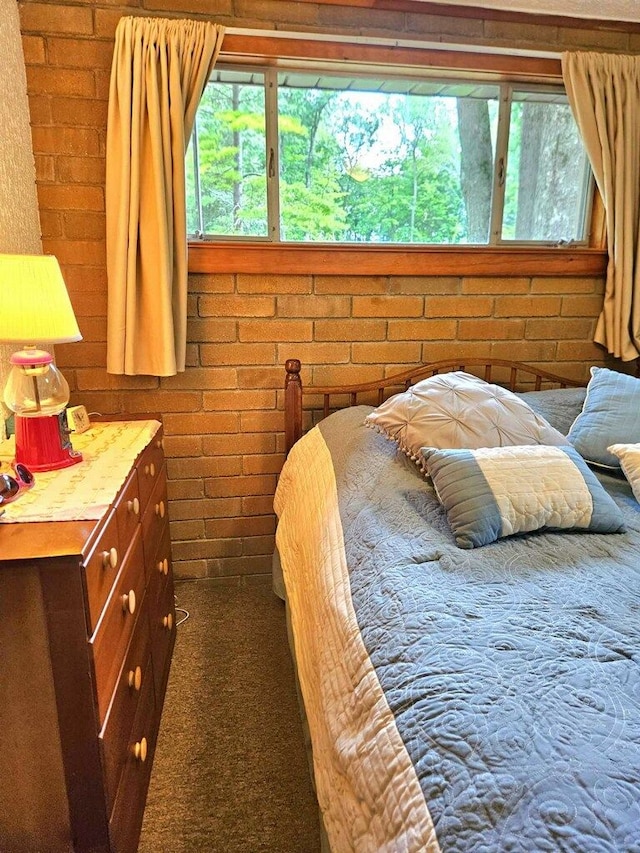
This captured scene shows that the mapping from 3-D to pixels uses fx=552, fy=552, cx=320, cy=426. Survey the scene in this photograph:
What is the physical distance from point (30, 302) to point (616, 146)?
90.7 inches

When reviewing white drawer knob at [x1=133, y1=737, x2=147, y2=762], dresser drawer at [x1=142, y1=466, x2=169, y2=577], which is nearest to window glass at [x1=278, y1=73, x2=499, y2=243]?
dresser drawer at [x1=142, y1=466, x2=169, y2=577]

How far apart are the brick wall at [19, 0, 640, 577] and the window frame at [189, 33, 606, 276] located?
0.18 ft

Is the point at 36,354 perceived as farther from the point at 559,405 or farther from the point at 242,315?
the point at 559,405

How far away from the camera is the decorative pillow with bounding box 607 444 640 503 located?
5.35 ft

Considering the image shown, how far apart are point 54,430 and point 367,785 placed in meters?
1.11

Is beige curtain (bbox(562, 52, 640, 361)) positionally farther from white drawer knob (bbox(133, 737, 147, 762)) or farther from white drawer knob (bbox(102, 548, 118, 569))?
white drawer knob (bbox(133, 737, 147, 762))

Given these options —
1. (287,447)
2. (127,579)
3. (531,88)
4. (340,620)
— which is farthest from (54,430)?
(531,88)

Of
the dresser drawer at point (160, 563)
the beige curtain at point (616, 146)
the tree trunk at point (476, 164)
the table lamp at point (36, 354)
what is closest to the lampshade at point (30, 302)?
the table lamp at point (36, 354)

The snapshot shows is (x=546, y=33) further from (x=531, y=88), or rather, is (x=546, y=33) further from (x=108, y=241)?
(x=108, y=241)

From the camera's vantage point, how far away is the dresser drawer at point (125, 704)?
1.10m

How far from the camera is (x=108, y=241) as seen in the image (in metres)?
2.03

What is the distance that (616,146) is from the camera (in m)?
2.28

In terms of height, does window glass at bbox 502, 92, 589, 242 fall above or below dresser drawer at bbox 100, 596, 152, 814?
above

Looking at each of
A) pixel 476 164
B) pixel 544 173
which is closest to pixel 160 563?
pixel 476 164
